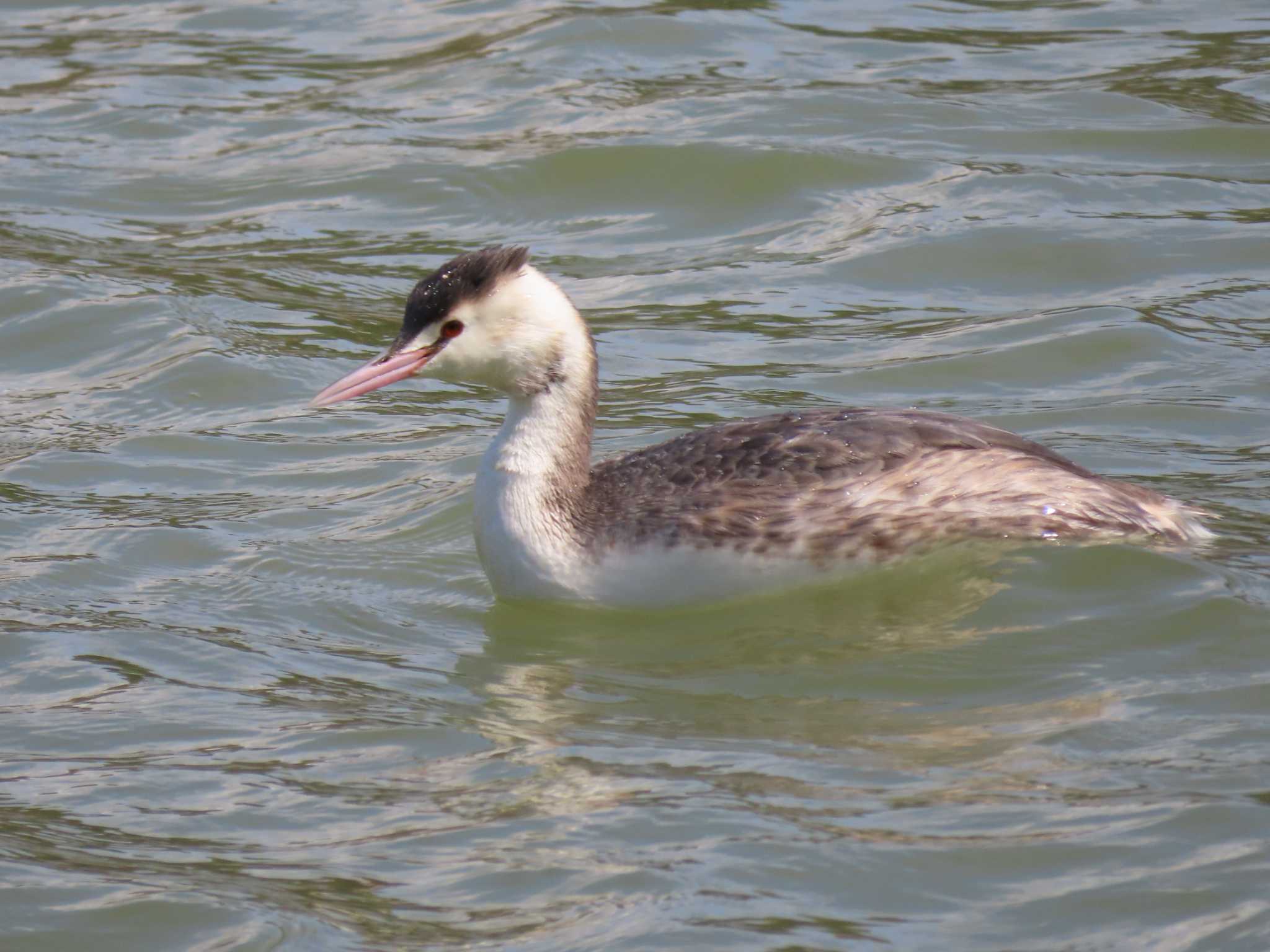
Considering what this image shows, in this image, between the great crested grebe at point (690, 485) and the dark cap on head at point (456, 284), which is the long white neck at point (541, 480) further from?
the dark cap on head at point (456, 284)

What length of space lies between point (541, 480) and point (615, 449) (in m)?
1.73

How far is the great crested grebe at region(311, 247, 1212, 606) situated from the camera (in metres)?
7.28

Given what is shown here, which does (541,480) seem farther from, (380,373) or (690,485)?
(380,373)

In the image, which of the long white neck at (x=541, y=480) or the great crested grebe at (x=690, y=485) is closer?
the great crested grebe at (x=690, y=485)

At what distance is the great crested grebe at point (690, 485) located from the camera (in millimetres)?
7281

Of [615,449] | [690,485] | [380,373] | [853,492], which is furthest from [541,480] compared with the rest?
[615,449]

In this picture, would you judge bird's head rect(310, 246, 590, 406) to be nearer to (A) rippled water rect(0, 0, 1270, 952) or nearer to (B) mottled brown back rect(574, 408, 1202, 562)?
(B) mottled brown back rect(574, 408, 1202, 562)

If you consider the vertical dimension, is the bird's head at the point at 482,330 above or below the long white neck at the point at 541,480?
above

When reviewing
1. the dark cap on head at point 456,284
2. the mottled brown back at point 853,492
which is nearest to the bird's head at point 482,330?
the dark cap on head at point 456,284

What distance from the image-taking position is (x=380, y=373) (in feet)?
24.4

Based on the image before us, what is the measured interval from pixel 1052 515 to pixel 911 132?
542cm

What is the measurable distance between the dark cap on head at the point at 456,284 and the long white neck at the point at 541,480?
1.12 feet

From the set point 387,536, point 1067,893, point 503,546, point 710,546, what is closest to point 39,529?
point 387,536

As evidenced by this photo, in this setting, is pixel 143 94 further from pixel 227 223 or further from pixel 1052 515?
pixel 1052 515
